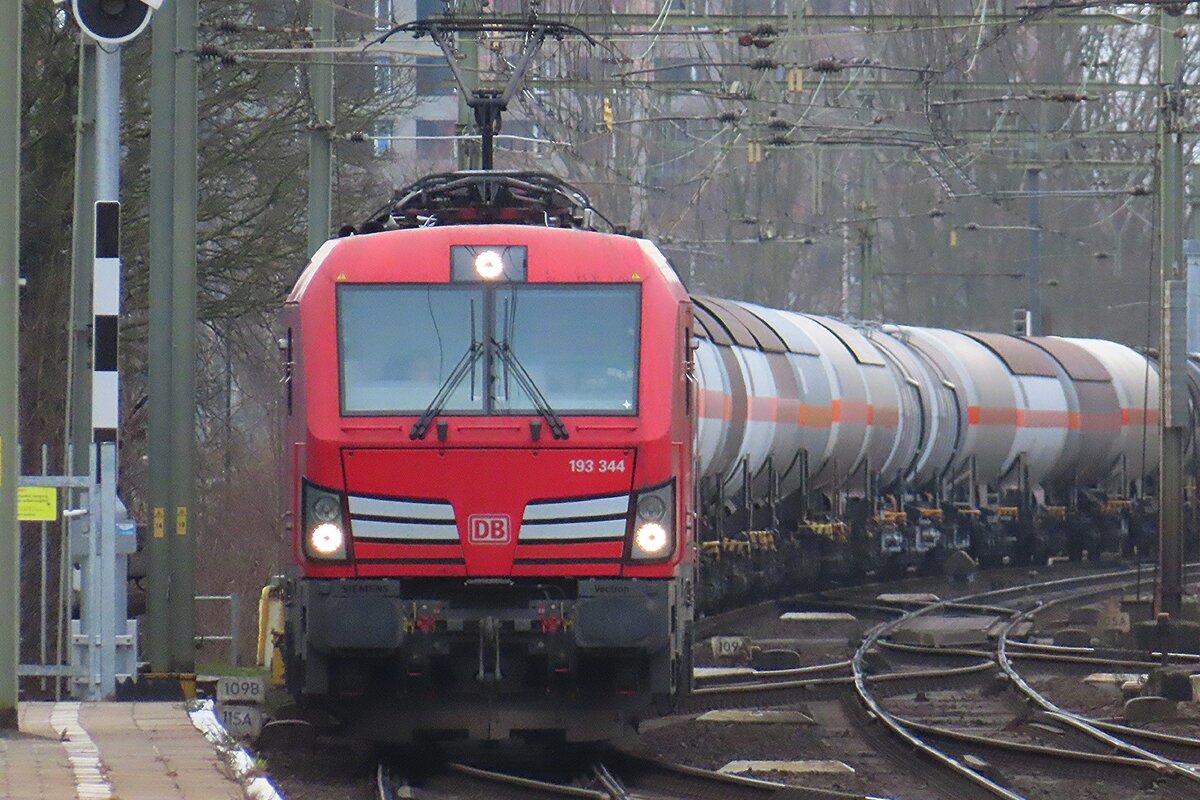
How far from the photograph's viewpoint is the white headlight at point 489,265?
1098cm

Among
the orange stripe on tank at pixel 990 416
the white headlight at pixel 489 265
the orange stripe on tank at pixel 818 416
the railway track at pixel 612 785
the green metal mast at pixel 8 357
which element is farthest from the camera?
the orange stripe on tank at pixel 990 416

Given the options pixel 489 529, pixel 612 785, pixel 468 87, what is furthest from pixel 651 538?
pixel 468 87

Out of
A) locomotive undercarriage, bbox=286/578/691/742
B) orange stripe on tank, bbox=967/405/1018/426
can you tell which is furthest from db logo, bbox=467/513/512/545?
orange stripe on tank, bbox=967/405/1018/426

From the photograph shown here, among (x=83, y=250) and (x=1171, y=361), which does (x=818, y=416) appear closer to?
(x=1171, y=361)

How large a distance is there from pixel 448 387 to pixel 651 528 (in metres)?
1.21

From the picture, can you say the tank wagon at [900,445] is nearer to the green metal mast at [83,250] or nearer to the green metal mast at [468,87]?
the green metal mast at [468,87]

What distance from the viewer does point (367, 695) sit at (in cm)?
1088

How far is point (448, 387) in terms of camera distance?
10.7 metres

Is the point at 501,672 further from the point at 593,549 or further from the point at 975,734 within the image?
the point at 975,734

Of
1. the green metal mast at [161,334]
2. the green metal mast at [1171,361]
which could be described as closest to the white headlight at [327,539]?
the green metal mast at [161,334]

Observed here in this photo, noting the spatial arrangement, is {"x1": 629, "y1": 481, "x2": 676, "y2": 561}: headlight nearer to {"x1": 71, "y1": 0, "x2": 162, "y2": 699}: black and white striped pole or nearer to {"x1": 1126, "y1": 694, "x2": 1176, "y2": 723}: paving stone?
{"x1": 71, "y1": 0, "x2": 162, "y2": 699}: black and white striped pole

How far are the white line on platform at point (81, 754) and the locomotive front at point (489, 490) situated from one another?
1131 mm

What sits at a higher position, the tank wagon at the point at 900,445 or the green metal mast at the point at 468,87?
the green metal mast at the point at 468,87

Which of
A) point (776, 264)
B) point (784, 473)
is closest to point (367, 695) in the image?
point (784, 473)
